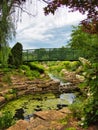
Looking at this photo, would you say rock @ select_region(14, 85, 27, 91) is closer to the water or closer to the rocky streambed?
the rocky streambed

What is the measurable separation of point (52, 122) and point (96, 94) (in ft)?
4.74

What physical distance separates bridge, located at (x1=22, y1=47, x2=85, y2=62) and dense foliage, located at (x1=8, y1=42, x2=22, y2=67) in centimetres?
350

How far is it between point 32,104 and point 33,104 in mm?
49

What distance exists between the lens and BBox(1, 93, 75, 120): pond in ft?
40.3

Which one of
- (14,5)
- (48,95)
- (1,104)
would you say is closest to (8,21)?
(14,5)

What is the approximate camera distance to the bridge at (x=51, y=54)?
26.4 metres

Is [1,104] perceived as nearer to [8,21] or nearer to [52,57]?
[8,21]

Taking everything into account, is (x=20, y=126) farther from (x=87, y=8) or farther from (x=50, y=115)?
(x=87, y=8)

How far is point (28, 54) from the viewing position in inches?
1032

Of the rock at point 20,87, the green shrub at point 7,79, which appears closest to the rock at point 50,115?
the rock at point 20,87

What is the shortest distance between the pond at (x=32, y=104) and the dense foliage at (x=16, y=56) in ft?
16.9

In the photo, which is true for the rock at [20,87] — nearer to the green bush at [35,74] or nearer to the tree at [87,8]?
the green bush at [35,74]

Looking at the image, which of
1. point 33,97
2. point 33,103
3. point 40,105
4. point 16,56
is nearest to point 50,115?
point 40,105

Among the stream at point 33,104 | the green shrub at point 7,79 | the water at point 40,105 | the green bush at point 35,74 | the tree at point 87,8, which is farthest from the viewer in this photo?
the green bush at point 35,74
